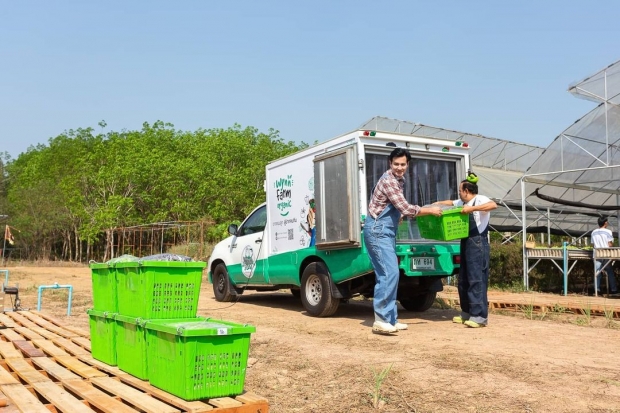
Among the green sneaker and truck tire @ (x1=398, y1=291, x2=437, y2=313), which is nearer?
the green sneaker

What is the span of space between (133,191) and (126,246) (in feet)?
14.2

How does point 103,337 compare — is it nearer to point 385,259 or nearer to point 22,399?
point 22,399

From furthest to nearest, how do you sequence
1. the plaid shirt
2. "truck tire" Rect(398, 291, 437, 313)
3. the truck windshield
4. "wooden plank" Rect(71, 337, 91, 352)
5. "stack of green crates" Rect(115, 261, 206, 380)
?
"truck tire" Rect(398, 291, 437, 313) → the truck windshield → the plaid shirt → "wooden plank" Rect(71, 337, 91, 352) → "stack of green crates" Rect(115, 261, 206, 380)

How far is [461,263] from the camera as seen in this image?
7.75m

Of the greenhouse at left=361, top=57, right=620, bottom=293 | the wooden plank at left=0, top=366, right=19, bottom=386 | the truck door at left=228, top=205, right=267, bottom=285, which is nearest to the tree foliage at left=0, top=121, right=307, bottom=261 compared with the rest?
the greenhouse at left=361, top=57, right=620, bottom=293

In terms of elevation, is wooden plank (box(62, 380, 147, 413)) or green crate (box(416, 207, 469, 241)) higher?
green crate (box(416, 207, 469, 241))

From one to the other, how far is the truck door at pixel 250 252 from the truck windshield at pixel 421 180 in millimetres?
2931

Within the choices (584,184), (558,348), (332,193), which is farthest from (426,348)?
(584,184)

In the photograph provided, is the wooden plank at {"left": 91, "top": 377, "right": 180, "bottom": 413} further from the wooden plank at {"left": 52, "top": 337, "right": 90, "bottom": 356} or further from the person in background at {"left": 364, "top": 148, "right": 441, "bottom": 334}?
the person in background at {"left": 364, "top": 148, "right": 441, "bottom": 334}

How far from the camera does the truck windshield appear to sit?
26.4ft

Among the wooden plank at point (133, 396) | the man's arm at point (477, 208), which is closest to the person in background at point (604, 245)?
the man's arm at point (477, 208)

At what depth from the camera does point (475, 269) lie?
24.6 feet

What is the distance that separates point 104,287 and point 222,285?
6578mm

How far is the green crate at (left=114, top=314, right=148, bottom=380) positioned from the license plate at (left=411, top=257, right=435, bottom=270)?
13.9 feet
